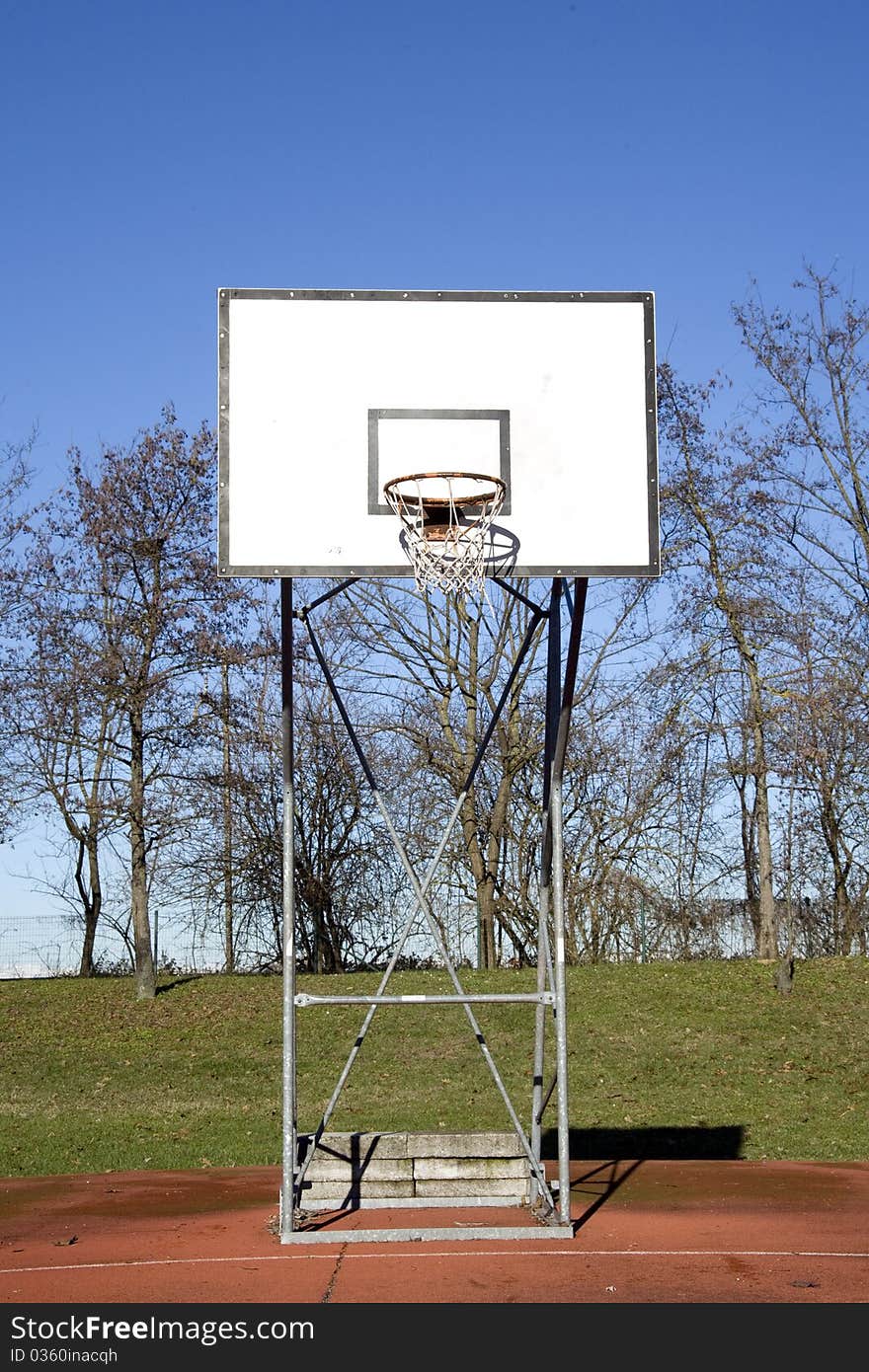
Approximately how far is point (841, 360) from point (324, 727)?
11286mm

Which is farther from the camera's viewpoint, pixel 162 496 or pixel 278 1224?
pixel 162 496

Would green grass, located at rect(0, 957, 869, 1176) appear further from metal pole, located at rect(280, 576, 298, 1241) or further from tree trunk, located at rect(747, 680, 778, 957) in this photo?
metal pole, located at rect(280, 576, 298, 1241)

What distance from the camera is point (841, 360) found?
2341 centimetres

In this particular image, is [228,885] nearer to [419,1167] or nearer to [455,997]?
[419,1167]

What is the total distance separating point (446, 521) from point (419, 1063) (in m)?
10.4

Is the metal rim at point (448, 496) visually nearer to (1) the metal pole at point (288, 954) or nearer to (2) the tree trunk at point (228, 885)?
(1) the metal pole at point (288, 954)

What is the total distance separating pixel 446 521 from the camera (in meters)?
8.59

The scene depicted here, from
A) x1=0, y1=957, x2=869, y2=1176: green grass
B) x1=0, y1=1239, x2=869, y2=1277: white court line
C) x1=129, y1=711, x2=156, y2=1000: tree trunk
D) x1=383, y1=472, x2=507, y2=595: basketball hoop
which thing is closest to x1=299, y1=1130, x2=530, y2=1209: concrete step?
x1=0, y1=1239, x2=869, y2=1277: white court line

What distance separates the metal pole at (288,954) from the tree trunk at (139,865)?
1279cm

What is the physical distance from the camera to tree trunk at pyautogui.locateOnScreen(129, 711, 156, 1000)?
830 inches

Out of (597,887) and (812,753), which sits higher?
(812,753)

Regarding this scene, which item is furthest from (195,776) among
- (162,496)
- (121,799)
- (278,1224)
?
(278,1224)
